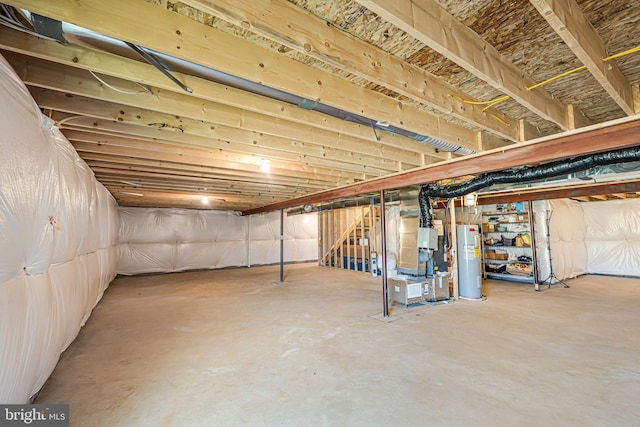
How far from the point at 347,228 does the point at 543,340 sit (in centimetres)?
655

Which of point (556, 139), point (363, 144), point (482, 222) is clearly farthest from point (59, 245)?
point (482, 222)

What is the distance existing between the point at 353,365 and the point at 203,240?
27.0ft

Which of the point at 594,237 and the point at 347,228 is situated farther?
the point at 347,228

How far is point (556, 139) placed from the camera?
2.54 m

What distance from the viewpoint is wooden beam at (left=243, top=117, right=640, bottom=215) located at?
7.24 ft

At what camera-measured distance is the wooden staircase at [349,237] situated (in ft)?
28.1

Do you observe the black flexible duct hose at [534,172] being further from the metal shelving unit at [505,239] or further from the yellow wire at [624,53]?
the metal shelving unit at [505,239]

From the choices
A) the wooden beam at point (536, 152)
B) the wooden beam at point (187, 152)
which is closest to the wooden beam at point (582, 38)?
the wooden beam at point (536, 152)

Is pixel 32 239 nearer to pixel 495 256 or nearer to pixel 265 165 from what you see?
pixel 265 165

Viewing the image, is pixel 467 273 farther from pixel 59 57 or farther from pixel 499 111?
pixel 59 57

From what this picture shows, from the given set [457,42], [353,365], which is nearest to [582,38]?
[457,42]

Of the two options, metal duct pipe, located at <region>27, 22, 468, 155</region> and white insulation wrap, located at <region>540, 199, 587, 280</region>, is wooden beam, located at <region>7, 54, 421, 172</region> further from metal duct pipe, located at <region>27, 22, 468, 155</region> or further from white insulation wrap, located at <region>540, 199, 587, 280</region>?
white insulation wrap, located at <region>540, 199, 587, 280</region>

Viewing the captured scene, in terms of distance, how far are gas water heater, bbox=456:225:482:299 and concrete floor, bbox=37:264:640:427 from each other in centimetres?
36

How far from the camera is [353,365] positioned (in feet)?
8.75
